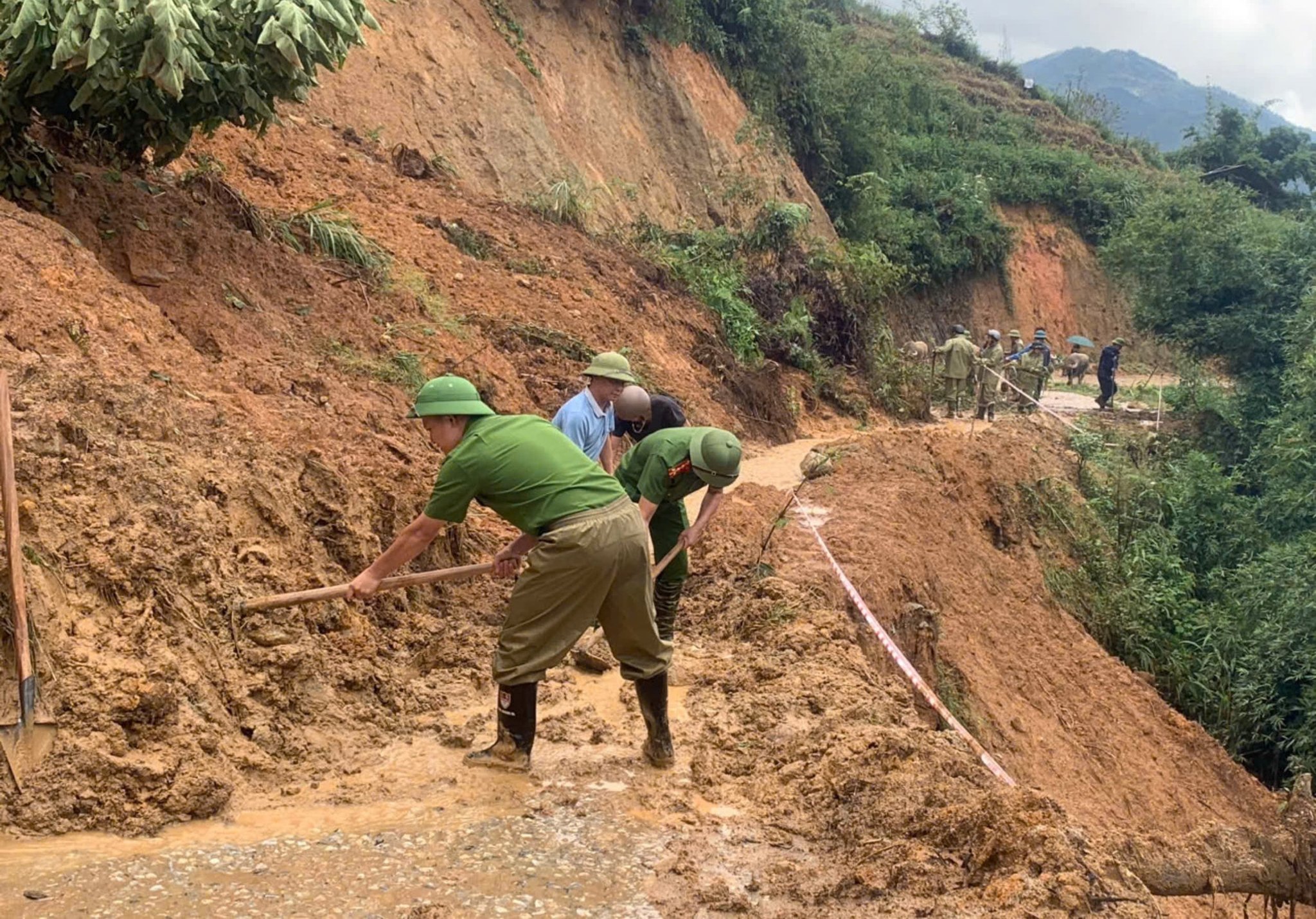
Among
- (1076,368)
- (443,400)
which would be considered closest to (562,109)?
(443,400)

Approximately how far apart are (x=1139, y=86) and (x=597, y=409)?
567 feet

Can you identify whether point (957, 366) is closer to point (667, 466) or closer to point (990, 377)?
point (990, 377)

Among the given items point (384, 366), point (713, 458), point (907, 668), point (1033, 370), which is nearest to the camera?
point (713, 458)

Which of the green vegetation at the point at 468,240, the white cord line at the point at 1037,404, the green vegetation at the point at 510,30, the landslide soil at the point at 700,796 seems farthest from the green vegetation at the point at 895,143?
the landslide soil at the point at 700,796

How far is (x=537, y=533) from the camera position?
4.43 meters

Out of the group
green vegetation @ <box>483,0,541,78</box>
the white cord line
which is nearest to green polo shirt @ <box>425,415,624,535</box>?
green vegetation @ <box>483,0,541,78</box>

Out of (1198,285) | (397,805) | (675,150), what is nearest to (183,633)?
(397,805)

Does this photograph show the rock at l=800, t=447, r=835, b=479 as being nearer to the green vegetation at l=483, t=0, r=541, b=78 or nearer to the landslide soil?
the landslide soil

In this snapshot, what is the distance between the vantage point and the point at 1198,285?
18219 mm

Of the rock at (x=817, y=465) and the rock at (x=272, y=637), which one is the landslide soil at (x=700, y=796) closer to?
the rock at (x=272, y=637)

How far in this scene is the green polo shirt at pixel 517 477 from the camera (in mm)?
4277

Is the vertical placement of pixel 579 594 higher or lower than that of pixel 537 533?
lower

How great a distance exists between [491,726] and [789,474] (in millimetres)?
6962

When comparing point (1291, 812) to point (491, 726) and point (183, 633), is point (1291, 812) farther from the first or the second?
point (183, 633)
